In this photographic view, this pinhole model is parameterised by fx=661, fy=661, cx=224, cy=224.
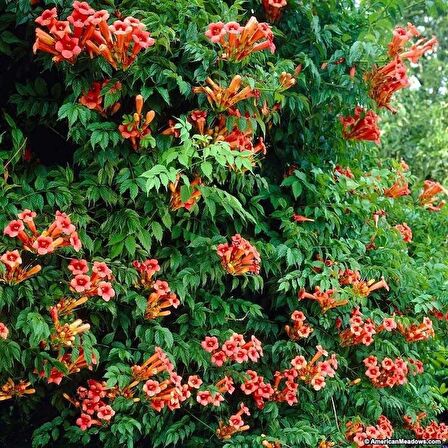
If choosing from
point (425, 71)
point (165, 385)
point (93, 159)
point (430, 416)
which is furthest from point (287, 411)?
point (425, 71)

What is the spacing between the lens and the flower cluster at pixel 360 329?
13.7 feet

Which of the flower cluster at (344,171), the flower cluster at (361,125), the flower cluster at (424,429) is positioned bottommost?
the flower cluster at (424,429)

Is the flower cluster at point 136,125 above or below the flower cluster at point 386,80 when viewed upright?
below

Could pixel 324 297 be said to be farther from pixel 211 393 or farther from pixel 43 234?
pixel 43 234

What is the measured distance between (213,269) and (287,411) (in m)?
1.18

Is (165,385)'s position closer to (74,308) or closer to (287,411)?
(74,308)

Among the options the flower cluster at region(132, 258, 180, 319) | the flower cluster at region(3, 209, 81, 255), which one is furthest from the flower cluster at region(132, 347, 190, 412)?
the flower cluster at region(3, 209, 81, 255)

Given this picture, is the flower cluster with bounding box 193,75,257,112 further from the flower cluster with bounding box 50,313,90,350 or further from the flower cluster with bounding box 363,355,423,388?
the flower cluster with bounding box 363,355,423,388

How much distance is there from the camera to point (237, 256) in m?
3.65

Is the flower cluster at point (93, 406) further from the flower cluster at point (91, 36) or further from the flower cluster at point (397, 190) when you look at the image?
the flower cluster at point (397, 190)

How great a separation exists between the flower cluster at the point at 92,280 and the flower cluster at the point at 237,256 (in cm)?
70

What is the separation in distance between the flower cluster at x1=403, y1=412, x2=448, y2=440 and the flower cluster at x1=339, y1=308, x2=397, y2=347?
892 millimetres

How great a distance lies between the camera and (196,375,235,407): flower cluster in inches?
144

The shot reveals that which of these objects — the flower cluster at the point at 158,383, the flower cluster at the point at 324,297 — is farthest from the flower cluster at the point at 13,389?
the flower cluster at the point at 324,297
